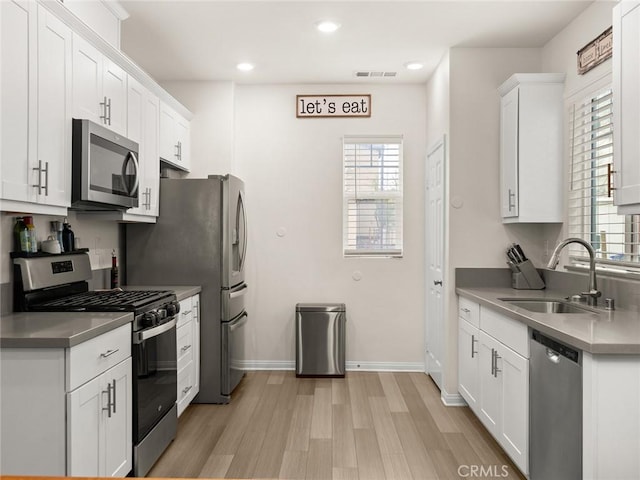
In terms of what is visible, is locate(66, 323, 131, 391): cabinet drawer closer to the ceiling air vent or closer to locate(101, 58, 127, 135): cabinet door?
locate(101, 58, 127, 135): cabinet door

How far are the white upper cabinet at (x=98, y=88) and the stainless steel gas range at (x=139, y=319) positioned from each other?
0.84 metres

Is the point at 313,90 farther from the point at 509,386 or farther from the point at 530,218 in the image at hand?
the point at 509,386

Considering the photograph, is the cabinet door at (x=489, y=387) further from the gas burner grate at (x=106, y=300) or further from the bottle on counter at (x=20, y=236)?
the bottle on counter at (x=20, y=236)

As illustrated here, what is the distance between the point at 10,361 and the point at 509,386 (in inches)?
94.8

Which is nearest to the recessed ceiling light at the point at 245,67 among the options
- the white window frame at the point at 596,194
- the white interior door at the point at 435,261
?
the white interior door at the point at 435,261

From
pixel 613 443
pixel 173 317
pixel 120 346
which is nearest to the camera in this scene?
pixel 613 443

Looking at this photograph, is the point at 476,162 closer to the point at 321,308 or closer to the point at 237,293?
the point at 321,308

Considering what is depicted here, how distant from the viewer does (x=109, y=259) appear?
3588 mm

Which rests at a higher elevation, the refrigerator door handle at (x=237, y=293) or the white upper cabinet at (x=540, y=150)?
the white upper cabinet at (x=540, y=150)

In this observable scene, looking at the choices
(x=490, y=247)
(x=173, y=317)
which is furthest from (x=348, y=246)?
(x=173, y=317)

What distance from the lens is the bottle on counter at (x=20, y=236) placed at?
253 centimetres

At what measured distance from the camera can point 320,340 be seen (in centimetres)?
455

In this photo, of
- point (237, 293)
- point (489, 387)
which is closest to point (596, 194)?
point (489, 387)

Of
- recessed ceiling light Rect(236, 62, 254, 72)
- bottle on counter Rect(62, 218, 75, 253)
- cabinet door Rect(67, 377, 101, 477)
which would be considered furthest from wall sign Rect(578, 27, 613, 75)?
bottle on counter Rect(62, 218, 75, 253)
